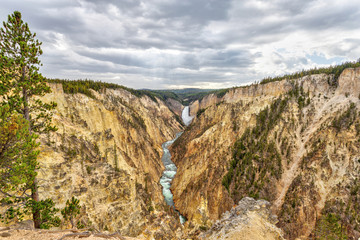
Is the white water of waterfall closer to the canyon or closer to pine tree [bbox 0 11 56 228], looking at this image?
the canyon

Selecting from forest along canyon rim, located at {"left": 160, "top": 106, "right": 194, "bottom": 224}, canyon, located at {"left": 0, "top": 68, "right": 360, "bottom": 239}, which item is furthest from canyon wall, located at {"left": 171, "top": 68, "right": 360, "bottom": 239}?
forest along canyon rim, located at {"left": 160, "top": 106, "right": 194, "bottom": 224}

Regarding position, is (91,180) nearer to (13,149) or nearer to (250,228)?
(13,149)

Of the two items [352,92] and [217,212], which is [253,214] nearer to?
[217,212]

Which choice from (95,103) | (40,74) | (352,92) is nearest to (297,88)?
(352,92)

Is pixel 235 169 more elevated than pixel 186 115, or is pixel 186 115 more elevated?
pixel 186 115

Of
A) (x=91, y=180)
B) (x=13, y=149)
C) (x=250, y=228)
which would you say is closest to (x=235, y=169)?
Answer: (x=250, y=228)

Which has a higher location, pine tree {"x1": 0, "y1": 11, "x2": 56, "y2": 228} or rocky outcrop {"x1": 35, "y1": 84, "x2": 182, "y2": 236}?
pine tree {"x1": 0, "y1": 11, "x2": 56, "y2": 228}
